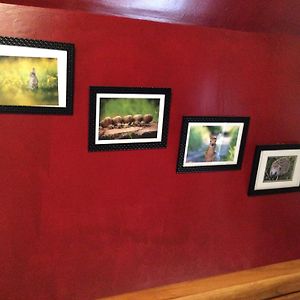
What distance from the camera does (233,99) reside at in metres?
1.87

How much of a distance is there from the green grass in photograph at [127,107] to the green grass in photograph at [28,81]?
0.80 feet

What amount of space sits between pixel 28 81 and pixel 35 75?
4cm

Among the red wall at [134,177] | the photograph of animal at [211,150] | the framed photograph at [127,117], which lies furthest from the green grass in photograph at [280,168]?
the framed photograph at [127,117]

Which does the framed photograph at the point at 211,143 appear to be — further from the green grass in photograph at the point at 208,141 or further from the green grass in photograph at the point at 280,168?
the green grass in photograph at the point at 280,168

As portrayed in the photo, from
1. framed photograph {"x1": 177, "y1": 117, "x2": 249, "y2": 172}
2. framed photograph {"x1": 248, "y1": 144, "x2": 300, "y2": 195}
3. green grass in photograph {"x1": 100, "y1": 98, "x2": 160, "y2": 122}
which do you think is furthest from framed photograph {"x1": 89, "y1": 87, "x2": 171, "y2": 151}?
framed photograph {"x1": 248, "y1": 144, "x2": 300, "y2": 195}

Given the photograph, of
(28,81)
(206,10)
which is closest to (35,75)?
(28,81)

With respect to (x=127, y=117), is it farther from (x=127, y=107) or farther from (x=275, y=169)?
(x=275, y=169)

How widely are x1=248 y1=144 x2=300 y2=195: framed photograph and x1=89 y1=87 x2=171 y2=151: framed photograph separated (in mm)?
662

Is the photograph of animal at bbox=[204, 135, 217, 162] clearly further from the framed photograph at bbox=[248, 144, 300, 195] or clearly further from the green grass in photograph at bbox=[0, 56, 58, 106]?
the green grass in photograph at bbox=[0, 56, 58, 106]

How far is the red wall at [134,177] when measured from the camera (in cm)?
157

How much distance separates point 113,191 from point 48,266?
0.52 m

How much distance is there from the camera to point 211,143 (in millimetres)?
1880

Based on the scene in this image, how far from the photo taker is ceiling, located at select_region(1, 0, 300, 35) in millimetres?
1484

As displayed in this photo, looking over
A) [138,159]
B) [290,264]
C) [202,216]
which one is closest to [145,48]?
[138,159]
